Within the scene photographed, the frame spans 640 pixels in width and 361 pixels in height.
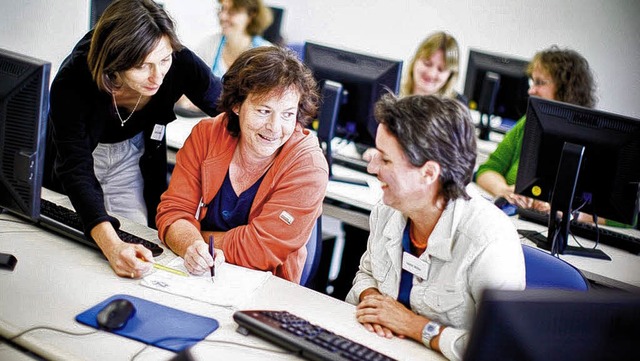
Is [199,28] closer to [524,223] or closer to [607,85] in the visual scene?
[607,85]

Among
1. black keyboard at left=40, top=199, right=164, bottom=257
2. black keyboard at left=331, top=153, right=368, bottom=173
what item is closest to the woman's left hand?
black keyboard at left=40, top=199, right=164, bottom=257

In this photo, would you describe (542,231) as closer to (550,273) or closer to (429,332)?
(550,273)

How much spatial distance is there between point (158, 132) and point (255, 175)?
0.53m

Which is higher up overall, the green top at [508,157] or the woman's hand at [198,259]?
the green top at [508,157]

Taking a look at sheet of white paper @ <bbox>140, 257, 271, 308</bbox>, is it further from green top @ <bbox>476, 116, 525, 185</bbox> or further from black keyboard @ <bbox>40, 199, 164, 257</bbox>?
green top @ <bbox>476, 116, 525, 185</bbox>

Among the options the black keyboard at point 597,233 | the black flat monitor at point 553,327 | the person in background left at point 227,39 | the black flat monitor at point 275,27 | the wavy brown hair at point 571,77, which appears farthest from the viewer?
the black flat monitor at point 275,27

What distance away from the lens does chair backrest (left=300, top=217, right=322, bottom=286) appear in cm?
204

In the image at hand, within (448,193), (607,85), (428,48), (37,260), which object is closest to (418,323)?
(448,193)

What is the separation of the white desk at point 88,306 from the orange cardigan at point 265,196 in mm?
112

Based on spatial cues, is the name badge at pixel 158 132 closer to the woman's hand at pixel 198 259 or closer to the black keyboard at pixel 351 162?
the woman's hand at pixel 198 259

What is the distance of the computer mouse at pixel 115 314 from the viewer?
1.42 m

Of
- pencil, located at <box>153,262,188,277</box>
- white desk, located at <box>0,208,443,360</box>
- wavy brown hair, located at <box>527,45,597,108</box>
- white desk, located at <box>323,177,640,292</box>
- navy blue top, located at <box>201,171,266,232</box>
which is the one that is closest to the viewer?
white desk, located at <box>0,208,443,360</box>

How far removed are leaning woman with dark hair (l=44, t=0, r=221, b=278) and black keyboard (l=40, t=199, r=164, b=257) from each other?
0.13ft

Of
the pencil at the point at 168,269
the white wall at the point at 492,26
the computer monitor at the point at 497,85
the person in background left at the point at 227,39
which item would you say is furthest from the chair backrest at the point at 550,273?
the white wall at the point at 492,26
